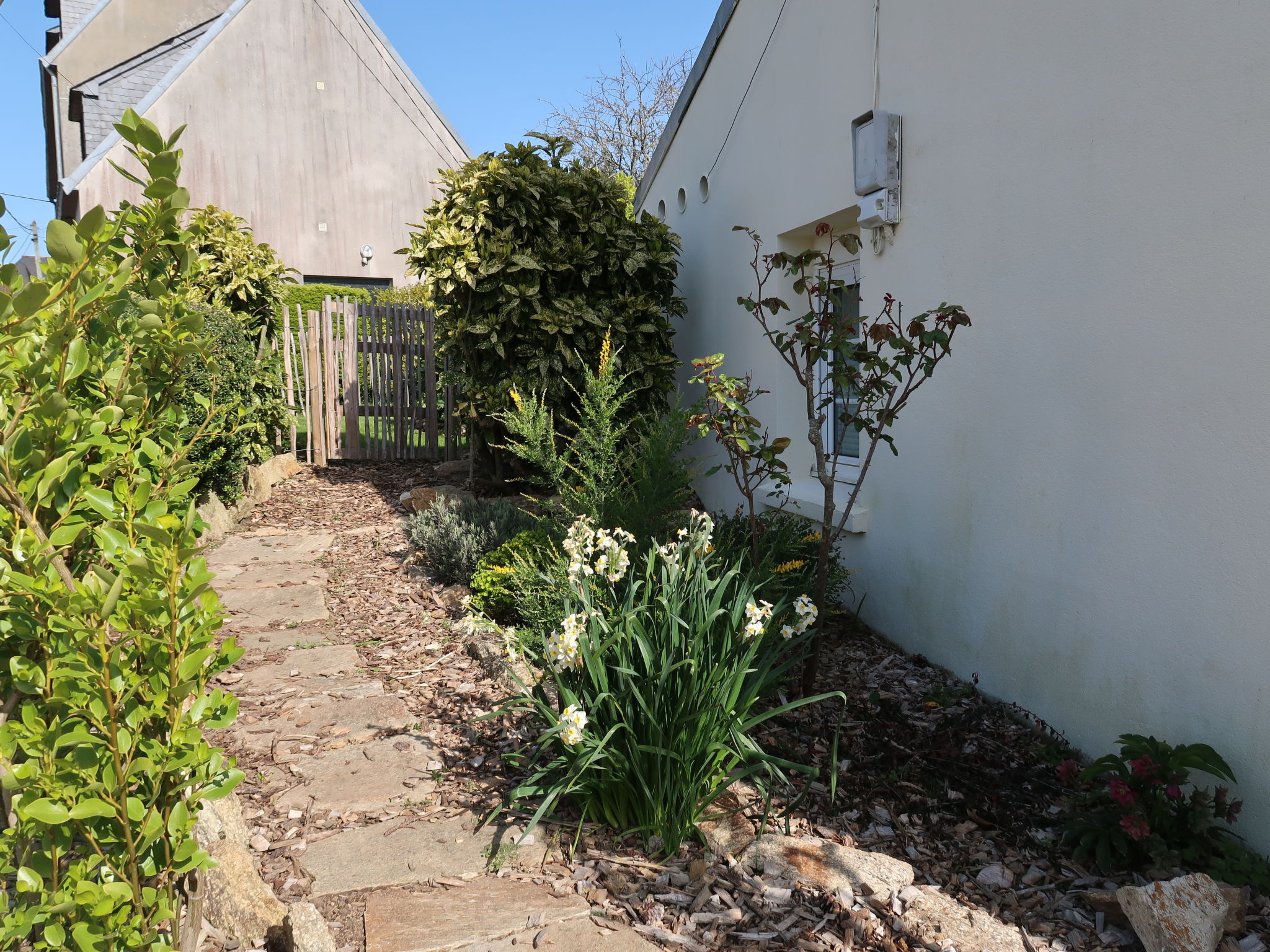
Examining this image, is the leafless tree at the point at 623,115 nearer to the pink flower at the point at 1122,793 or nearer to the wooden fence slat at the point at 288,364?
the wooden fence slat at the point at 288,364

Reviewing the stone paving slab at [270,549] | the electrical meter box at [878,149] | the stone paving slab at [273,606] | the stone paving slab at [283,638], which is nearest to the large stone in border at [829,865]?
the stone paving slab at [283,638]

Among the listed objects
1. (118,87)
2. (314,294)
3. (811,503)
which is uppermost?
(118,87)

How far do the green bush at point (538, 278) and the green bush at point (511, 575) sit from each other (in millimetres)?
1870

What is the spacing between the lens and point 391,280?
15.0 metres

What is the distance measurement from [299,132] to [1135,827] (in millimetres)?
15202

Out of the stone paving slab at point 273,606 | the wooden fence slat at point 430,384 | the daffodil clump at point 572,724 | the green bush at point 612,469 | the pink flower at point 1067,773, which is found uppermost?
the wooden fence slat at point 430,384

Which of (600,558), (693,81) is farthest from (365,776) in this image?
(693,81)

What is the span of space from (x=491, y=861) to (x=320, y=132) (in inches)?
567

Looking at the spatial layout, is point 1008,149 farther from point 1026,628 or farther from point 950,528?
point 1026,628

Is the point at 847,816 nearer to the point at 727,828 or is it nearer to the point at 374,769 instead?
the point at 727,828

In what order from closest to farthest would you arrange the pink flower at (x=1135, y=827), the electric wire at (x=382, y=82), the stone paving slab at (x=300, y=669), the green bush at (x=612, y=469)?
the pink flower at (x=1135, y=827)
the stone paving slab at (x=300, y=669)
the green bush at (x=612, y=469)
the electric wire at (x=382, y=82)

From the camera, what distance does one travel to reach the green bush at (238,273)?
790 centimetres

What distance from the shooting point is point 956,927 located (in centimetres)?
222

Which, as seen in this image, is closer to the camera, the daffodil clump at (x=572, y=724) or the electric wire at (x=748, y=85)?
the daffodil clump at (x=572, y=724)
